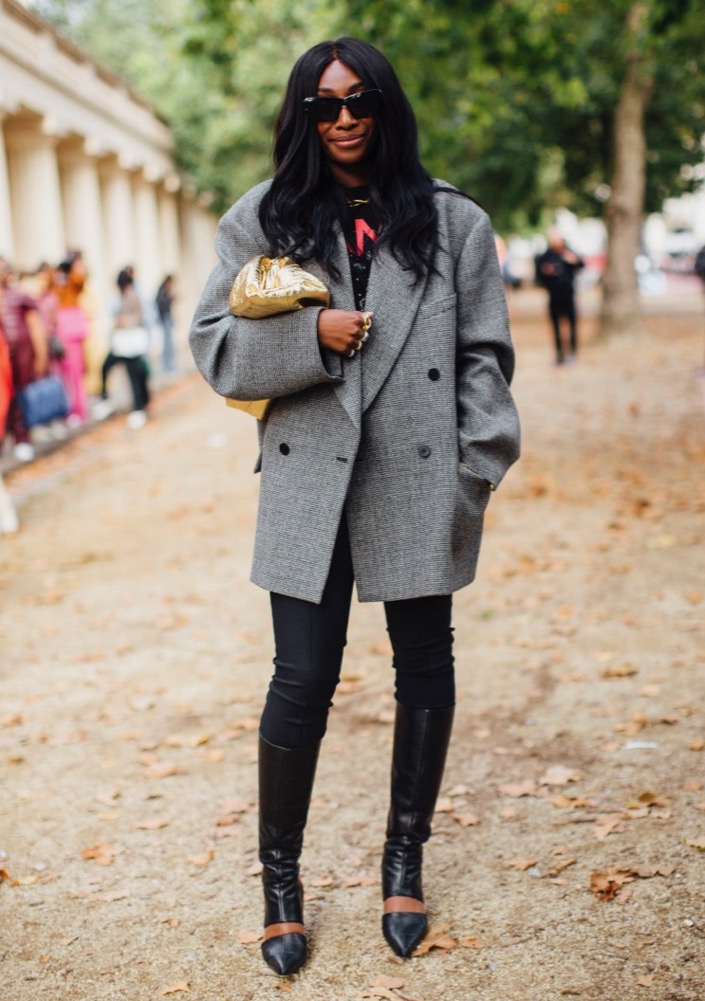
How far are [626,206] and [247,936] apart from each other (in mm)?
18708

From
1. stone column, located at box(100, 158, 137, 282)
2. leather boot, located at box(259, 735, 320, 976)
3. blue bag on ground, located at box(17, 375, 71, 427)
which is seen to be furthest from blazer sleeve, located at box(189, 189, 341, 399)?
stone column, located at box(100, 158, 137, 282)

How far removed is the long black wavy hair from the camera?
9.12ft

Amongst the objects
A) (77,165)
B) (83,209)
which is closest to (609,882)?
(83,209)

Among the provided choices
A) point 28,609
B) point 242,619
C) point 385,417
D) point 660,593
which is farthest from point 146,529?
point 385,417

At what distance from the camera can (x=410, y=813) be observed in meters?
→ 3.07

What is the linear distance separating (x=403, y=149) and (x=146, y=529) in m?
6.27

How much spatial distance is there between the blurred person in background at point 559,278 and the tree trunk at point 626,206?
8.24 ft

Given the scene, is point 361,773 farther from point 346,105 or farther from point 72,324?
point 72,324

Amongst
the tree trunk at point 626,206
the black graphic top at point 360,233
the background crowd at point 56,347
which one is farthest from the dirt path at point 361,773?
the tree trunk at point 626,206

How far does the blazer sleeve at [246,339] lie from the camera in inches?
106

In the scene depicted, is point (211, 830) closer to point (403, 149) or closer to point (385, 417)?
point (385, 417)

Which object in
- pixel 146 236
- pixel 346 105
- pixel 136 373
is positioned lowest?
pixel 146 236

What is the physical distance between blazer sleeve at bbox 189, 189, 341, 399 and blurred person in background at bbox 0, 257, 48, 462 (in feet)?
29.1

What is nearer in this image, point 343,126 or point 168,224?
point 343,126
